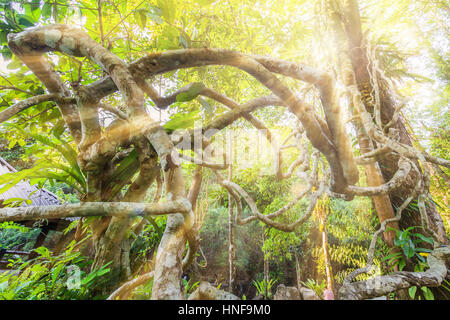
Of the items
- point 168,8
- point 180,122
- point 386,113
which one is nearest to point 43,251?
point 180,122

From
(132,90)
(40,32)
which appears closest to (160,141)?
(132,90)

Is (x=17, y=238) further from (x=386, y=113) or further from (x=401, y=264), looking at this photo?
(x=386, y=113)

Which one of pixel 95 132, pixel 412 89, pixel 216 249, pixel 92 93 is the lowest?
pixel 216 249

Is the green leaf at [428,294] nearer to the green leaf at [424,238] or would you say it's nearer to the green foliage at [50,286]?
the green leaf at [424,238]

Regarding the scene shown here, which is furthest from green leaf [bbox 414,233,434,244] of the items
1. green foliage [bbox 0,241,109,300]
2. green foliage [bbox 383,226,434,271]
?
green foliage [bbox 0,241,109,300]

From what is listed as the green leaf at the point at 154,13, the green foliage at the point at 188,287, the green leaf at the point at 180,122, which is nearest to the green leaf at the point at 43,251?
the green foliage at the point at 188,287

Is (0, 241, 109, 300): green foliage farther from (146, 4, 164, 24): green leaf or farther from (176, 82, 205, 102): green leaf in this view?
(146, 4, 164, 24): green leaf

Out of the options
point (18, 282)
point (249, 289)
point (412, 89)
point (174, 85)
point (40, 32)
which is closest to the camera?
point (40, 32)

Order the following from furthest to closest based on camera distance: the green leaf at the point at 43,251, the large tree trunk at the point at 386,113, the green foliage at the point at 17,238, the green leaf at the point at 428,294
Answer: the green foliage at the point at 17,238 < the large tree trunk at the point at 386,113 < the green leaf at the point at 428,294 < the green leaf at the point at 43,251

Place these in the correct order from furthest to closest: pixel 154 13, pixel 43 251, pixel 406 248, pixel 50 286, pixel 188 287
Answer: pixel 188 287 < pixel 406 248 < pixel 43 251 < pixel 50 286 < pixel 154 13

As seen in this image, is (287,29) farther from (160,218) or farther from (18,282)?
(18,282)

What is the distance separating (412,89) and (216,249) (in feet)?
35.3

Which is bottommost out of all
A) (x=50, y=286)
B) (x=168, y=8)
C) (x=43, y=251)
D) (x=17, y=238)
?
(x=50, y=286)
